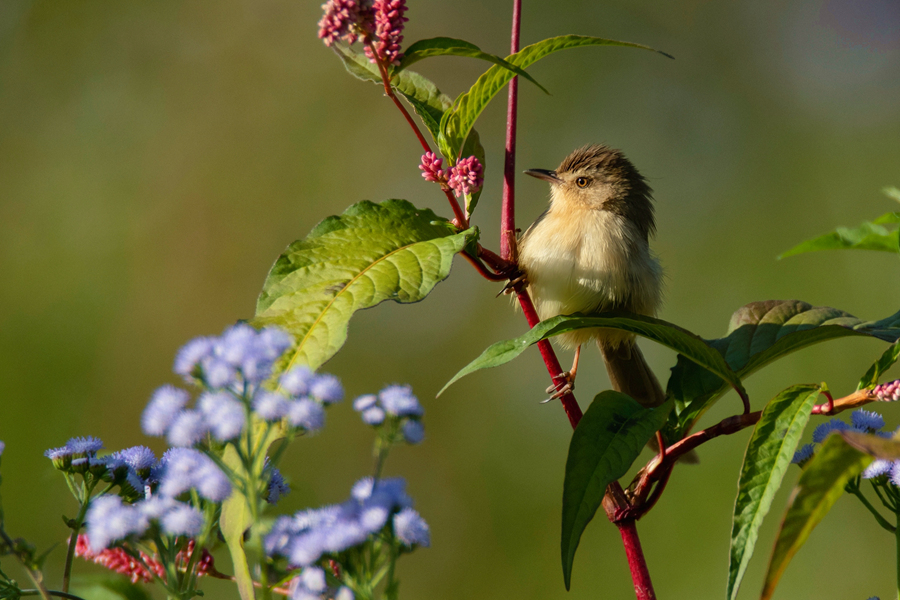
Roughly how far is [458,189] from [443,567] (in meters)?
3.61

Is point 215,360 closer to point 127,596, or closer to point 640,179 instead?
point 127,596

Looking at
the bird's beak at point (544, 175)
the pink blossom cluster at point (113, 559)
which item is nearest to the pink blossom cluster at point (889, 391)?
the pink blossom cluster at point (113, 559)

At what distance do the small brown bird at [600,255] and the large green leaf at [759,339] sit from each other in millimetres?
947

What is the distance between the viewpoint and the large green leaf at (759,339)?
1344 mm

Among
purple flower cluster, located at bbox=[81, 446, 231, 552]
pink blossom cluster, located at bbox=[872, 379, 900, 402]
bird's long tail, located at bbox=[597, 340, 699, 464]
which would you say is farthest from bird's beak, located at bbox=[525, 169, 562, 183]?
purple flower cluster, located at bbox=[81, 446, 231, 552]

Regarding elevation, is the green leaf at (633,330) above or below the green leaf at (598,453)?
above

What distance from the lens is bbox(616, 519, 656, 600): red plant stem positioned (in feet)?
3.72

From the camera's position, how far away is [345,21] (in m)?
1.17

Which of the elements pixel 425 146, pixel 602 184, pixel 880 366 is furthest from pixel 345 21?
pixel 602 184

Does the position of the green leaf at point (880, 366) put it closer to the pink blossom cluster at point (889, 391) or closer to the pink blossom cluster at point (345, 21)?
the pink blossom cluster at point (889, 391)

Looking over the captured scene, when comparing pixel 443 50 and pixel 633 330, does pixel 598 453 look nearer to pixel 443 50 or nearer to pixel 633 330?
pixel 633 330

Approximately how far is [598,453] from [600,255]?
1.88 metres

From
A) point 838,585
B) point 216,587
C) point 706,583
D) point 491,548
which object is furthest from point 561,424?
point 216,587

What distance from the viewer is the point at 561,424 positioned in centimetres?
505
